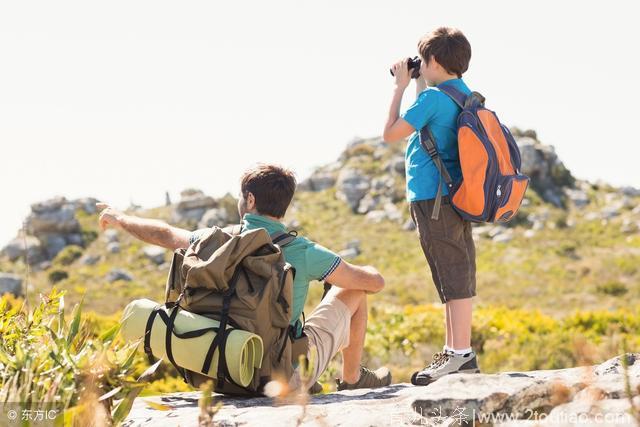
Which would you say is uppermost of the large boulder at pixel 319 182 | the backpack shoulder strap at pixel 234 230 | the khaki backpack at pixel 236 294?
the large boulder at pixel 319 182

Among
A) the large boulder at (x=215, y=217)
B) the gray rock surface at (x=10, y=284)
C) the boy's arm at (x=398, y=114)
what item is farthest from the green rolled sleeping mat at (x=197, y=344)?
the large boulder at (x=215, y=217)

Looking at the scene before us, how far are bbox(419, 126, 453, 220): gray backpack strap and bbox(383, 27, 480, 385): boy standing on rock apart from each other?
27 mm

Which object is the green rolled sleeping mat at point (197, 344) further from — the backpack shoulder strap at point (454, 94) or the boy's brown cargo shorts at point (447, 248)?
the backpack shoulder strap at point (454, 94)

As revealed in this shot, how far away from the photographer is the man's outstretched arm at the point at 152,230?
3980 mm

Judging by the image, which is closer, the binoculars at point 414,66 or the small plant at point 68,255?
the binoculars at point 414,66

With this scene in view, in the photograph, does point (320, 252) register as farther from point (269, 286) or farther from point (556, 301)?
point (556, 301)

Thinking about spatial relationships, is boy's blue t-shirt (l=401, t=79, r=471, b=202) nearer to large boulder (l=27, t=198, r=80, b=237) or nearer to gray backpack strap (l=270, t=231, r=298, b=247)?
gray backpack strap (l=270, t=231, r=298, b=247)

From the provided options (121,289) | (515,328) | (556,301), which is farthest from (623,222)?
(515,328)

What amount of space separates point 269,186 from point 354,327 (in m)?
1.03

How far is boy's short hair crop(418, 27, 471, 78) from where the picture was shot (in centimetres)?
412

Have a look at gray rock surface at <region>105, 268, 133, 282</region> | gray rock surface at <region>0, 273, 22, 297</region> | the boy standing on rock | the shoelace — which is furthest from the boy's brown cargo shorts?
gray rock surface at <region>105, 268, 133, 282</region>

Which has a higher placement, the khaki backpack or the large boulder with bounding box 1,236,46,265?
the large boulder with bounding box 1,236,46,265

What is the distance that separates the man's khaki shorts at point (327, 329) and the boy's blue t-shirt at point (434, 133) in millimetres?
715

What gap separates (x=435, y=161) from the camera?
402cm
